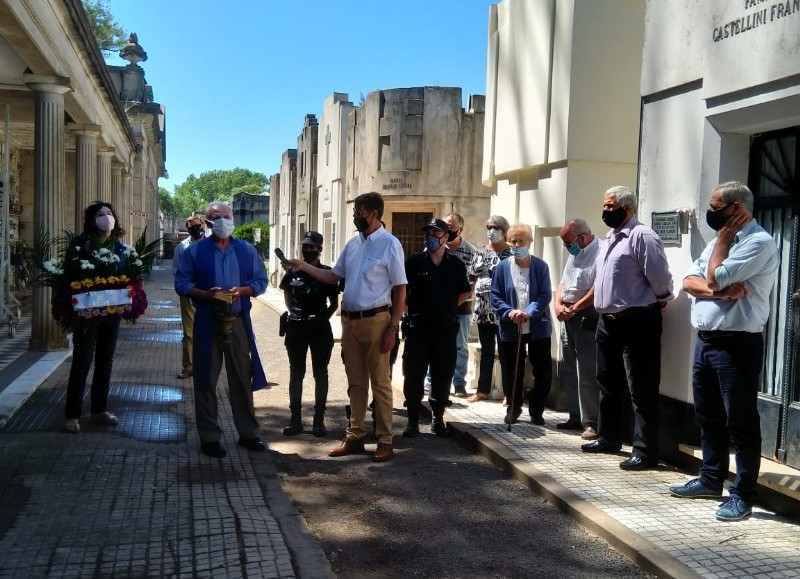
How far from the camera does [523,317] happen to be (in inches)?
269

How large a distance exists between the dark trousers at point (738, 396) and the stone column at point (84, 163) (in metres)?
11.9

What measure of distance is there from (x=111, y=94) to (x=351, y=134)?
6029 millimetres

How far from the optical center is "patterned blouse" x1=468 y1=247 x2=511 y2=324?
7.95 m

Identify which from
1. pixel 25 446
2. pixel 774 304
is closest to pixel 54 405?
pixel 25 446

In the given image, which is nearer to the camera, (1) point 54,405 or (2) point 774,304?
(2) point 774,304

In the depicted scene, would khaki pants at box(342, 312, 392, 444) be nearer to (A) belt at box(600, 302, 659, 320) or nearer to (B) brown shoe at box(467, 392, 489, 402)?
(A) belt at box(600, 302, 659, 320)

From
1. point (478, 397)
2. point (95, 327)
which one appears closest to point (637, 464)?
point (478, 397)

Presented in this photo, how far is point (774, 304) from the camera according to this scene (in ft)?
17.6

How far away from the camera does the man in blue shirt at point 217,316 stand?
5.82m

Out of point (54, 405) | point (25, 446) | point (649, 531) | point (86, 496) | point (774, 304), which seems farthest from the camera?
point (54, 405)

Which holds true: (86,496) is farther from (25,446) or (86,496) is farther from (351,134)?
(351,134)

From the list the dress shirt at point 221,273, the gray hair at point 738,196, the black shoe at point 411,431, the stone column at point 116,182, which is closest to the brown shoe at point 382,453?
the black shoe at point 411,431

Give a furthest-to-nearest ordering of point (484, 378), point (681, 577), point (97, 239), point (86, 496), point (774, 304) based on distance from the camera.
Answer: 1. point (484, 378)
2. point (97, 239)
3. point (774, 304)
4. point (86, 496)
5. point (681, 577)

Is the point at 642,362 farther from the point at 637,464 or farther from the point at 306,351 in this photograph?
the point at 306,351
